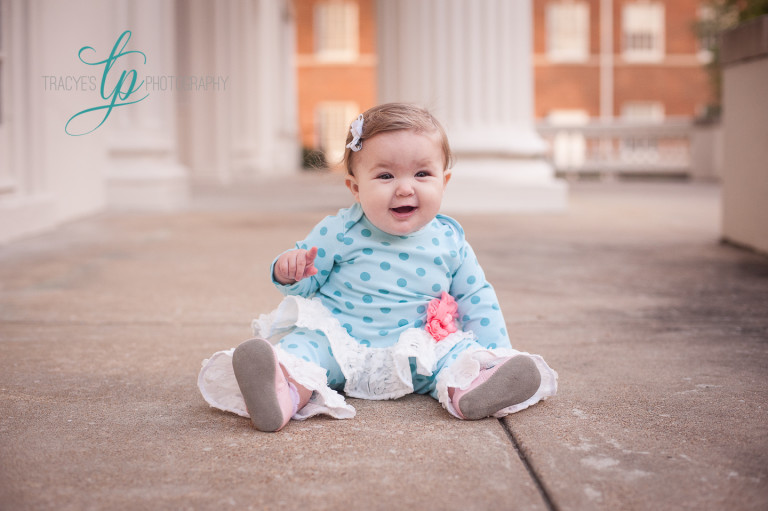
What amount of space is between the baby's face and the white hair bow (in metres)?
0.02

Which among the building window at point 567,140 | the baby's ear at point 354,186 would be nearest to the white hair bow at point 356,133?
the baby's ear at point 354,186

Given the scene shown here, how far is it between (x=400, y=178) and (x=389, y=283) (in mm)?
256

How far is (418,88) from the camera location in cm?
759

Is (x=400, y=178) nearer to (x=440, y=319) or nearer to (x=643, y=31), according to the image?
(x=440, y=319)

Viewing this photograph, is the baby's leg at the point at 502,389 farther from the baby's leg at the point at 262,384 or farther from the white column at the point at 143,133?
the white column at the point at 143,133

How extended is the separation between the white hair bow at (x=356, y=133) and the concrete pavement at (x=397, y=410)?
1.92ft

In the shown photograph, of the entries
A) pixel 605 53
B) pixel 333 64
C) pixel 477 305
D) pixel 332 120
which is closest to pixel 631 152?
pixel 605 53

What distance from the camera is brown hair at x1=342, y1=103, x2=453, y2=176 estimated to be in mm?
1876

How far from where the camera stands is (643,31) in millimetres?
24828

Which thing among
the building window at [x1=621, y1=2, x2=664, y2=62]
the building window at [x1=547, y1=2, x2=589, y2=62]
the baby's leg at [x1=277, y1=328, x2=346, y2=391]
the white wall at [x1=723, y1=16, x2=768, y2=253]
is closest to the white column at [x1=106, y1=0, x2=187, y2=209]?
the white wall at [x1=723, y1=16, x2=768, y2=253]

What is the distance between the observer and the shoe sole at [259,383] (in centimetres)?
161

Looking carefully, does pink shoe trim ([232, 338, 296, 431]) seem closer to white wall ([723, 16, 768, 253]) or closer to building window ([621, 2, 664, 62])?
white wall ([723, 16, 768, 253])

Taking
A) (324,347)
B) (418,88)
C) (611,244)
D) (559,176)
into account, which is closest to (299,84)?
(559,176)

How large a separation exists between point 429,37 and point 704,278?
4.56m
